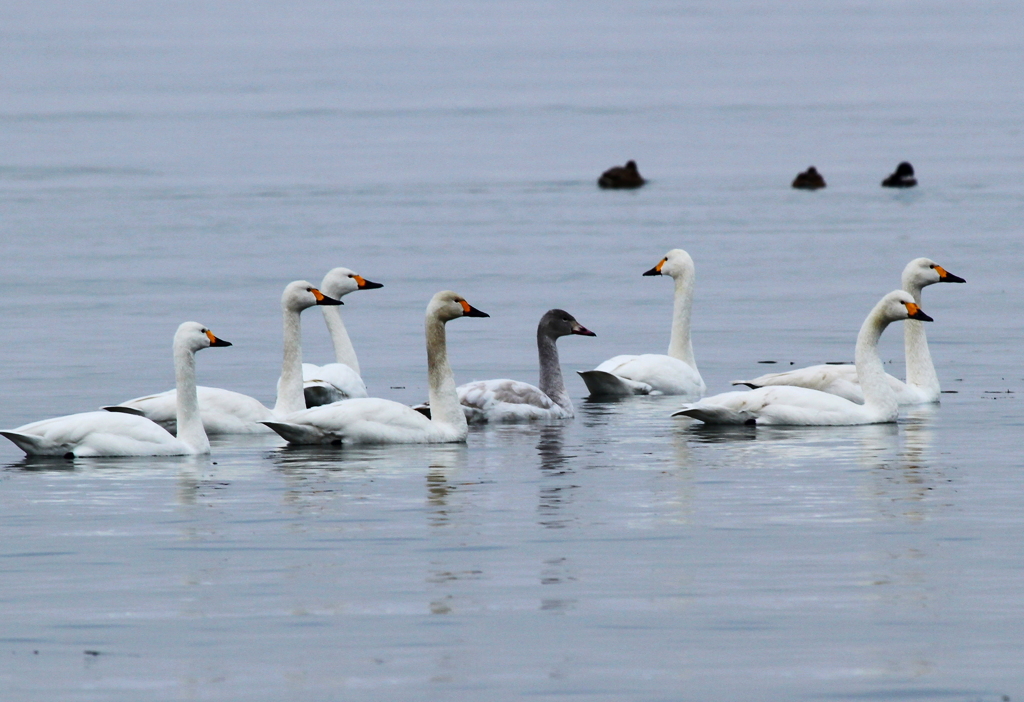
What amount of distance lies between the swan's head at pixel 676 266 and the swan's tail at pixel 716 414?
5.14 meters

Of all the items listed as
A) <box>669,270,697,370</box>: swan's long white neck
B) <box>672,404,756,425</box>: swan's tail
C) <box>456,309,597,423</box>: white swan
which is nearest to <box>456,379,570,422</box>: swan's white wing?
<box>456,309,597,423</box>: white swan

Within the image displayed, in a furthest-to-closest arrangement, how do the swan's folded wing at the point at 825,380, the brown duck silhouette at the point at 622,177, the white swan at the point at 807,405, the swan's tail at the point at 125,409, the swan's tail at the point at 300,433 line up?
the brown duck silhouette at the point at 622,177, the swan's folded wing at the point at 825,380, the white swan at the point at 807,405, the swan's tail at the point at 125,409, the swan's tail at the point at 300,433

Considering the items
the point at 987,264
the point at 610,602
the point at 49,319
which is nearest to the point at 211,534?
the point at 610,602

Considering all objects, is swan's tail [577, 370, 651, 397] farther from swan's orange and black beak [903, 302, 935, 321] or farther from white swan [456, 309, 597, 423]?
swan's orange and black beak [903, 302, 935, 321]

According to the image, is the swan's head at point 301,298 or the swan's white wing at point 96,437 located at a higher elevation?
the swan's head at point 301,298

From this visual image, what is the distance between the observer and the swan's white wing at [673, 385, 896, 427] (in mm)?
17250

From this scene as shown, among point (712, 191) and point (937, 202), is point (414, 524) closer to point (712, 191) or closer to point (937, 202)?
point (937, 202)

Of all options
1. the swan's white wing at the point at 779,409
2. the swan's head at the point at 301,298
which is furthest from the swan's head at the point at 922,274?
the swan's head at the point at 301,298

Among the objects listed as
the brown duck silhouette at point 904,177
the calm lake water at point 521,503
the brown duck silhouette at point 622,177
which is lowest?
the calm lake water at point 521,503

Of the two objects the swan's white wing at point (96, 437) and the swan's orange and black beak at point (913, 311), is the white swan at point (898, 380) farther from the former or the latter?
the swan's white wing at point (96, 437)

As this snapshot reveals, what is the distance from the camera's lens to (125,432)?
15148 mm

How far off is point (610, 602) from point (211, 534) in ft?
9.86

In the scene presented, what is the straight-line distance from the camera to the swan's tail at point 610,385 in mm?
19802

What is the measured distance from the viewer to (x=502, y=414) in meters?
17.8
